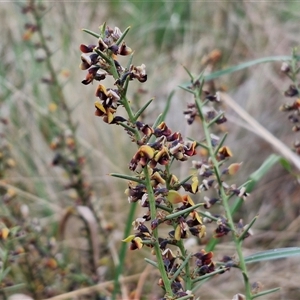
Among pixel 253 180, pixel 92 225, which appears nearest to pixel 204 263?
pixel 253 180

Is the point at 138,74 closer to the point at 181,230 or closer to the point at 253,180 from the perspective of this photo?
the point at 181,230

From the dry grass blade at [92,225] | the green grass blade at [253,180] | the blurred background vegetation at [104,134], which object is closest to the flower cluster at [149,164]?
the green grass blade at [253,180]

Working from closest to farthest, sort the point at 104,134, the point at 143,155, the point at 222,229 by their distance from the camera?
the point at 143,155
the point at 222,229
the point at 104,134

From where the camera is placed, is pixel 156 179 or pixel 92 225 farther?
pixel 92 225

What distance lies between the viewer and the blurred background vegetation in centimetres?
167

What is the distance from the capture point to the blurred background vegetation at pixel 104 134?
1665 millimetres

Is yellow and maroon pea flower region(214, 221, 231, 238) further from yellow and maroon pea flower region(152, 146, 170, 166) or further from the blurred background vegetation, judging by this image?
the blurred background vegetation

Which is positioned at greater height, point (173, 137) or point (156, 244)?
point (173, 137)

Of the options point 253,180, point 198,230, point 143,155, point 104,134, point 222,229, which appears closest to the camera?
point 143,155

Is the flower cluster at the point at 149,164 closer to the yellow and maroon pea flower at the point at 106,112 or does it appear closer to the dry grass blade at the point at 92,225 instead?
the yellow and maroon pea flower at the point at 106,112

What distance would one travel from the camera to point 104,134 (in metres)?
2.70

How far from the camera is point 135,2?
157 inches

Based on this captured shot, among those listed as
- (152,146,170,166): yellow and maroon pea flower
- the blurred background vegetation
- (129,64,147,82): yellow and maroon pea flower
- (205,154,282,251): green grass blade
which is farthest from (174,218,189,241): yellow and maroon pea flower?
the blurred background vegetation

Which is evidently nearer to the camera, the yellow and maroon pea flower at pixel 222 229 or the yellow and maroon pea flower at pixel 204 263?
the yellow and maroon pea flower at pixel 204 263
